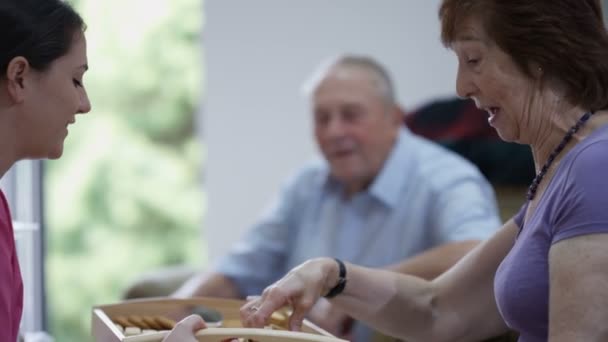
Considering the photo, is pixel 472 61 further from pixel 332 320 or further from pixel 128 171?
pixel 128 171

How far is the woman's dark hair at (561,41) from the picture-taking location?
1150 millimetres

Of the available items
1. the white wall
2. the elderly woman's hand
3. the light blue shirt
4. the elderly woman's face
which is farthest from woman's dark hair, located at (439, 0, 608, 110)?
the white wall

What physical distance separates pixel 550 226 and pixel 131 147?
16.2 feet

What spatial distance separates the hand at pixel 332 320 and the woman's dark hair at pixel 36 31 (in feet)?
3.24

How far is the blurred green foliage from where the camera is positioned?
5.75m

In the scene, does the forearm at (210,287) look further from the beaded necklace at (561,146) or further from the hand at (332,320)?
the beaded necklace at (561,146)

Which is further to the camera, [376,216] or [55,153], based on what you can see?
Result: [376,216]

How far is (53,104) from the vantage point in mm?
1195

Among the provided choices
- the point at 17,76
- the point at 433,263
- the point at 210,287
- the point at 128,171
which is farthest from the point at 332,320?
the point at 128,171

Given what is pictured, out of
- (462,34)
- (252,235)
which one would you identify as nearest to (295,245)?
(252,235)

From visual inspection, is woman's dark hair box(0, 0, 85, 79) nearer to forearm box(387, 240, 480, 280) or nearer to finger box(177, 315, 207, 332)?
finger box(177, 315, 207, 332)

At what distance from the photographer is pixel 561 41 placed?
115cm

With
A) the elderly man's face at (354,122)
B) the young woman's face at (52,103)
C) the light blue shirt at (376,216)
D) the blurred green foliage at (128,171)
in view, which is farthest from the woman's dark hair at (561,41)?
the blurred green foliage at (128,171)

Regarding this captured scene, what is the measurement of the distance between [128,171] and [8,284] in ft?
15.5
